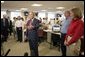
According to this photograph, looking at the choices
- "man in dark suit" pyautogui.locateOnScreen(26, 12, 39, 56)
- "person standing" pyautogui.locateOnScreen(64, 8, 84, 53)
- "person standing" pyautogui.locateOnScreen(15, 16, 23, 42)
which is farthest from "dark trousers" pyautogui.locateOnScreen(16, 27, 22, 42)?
"person standing" pyautogui.locateOnScreen(64, 8, 84, 53)

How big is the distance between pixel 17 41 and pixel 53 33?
5.49ft

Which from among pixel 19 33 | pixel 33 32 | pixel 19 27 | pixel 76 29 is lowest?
pixel 19 33

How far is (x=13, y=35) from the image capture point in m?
6.29

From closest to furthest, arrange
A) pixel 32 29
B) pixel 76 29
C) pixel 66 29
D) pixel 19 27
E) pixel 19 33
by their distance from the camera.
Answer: pixel 76 29 → pixel 32 29 → pixel 66 29 → pixel 19 27 → pixel 19 33

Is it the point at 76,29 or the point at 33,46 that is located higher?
the point at 76,29

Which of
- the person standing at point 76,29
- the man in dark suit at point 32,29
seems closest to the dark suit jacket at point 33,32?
the man in dark suit at point 32,29

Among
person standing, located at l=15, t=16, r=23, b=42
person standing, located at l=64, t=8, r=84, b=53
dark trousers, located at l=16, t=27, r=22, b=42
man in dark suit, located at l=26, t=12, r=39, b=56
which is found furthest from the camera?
dark trousers, located at l=16, t=27, r=22, b=42

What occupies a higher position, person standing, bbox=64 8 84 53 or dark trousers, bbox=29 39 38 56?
person standing, bbox=64 8 84 53

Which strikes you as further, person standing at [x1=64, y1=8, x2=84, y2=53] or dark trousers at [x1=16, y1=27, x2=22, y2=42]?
dark trousers at [x1=16, y1=27, x2=22, y2=42]

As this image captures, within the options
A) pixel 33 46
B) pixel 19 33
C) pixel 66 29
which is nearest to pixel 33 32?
pixel 33 46

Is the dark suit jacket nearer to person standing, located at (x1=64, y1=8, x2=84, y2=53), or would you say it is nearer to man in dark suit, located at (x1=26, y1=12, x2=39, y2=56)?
man in dark suit, located at (x1=26, y1=12, x2=39, y2=56)

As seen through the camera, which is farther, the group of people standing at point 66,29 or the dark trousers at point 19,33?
the dark trousers at point 19,33

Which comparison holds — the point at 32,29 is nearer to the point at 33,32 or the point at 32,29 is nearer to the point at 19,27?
the point at 33,32

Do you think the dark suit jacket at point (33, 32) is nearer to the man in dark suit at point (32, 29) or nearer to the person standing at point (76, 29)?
the man in dark suit at point (32, 29)
